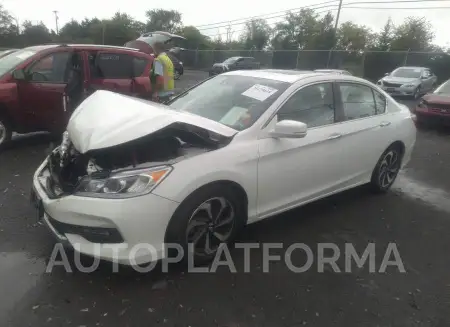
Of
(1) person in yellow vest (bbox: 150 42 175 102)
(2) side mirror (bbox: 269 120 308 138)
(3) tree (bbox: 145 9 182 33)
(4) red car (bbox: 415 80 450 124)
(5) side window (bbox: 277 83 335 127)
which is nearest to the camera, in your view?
(2) side mirror (bbox: 269 120 308 138)

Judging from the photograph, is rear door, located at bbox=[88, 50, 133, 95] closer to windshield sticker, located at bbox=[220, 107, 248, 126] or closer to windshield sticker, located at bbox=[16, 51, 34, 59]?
windshield sticker, located at bbox=[16, 51, 34, 59]

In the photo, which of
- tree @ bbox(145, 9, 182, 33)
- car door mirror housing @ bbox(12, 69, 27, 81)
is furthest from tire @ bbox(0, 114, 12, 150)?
tree @ bbox(145, 9, 182, 33)

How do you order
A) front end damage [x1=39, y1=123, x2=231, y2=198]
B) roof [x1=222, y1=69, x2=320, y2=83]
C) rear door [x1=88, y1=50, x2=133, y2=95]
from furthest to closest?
rear door [x1=88, y1=50, x2=133, y2=95]
roof [x1=222, y1=69, x2=320, y2=83]
front end damage [x1=39, y1=123, x2=231, y2=198]

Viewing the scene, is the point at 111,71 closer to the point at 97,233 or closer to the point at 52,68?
the point at 52,68

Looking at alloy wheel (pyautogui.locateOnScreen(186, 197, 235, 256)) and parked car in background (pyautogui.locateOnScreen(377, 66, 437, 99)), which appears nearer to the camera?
alloy wheel (pyautogui.locateOnScreen(186, 197, 235, 256))

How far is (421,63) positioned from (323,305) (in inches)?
916

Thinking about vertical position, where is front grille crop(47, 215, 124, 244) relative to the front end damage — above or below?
below

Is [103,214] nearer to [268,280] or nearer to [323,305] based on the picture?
[268,280]

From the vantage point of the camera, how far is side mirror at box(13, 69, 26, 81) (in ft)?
18.4

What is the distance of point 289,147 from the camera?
337 cm

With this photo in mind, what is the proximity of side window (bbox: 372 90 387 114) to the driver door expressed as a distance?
4.65 m

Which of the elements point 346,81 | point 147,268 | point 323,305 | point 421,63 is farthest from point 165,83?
point 421,63

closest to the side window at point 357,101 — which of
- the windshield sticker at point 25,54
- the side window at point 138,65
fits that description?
the side window at point 138,65

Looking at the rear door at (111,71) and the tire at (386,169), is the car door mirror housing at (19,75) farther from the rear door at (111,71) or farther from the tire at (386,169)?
the tire at (386,169)
